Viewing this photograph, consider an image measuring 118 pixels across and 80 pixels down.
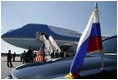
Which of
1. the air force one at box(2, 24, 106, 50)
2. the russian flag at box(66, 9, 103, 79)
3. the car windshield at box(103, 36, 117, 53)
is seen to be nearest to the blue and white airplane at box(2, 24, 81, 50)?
the air force one at box(2, 24, 106, 50)

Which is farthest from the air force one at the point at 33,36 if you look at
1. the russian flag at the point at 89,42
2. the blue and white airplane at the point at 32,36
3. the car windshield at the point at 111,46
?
the russian flag at the point at 89,42

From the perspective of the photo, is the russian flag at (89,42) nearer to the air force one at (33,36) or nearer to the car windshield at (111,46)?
the car windshield at (111,46)

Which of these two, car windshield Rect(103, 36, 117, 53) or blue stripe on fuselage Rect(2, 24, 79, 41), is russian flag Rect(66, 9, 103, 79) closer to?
car windshield Rect(103, 36, 117, 53)

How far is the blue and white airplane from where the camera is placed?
62.2 feet

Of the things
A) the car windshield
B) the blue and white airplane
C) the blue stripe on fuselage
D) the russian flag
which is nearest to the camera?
the russian flag

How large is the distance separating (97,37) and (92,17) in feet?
1.09

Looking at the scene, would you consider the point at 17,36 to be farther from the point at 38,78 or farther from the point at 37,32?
the point at 38,78

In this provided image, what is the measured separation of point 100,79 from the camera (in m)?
1.39

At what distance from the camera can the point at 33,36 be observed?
19.7 meters

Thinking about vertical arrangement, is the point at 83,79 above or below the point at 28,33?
below

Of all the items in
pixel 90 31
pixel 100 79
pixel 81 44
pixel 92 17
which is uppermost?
pixel 92 17

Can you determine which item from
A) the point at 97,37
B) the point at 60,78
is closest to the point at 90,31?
the point at 97,37

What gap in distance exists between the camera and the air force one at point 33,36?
747 inches

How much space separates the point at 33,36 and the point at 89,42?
18.6 m
